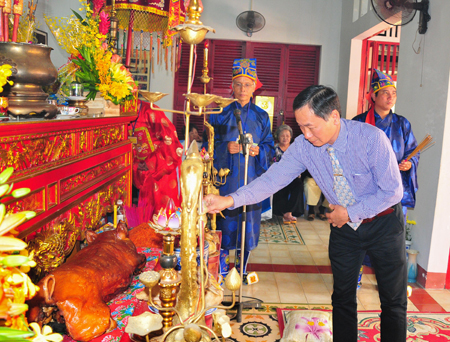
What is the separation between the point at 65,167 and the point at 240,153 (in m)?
1.65

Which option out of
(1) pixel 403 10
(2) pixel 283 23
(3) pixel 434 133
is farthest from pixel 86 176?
Result: (2) pixel 283 23

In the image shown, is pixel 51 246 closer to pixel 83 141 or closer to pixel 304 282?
pixel 83 141

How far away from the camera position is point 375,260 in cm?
198

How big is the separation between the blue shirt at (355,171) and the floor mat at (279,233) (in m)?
2.80

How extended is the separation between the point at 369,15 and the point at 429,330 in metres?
3.92

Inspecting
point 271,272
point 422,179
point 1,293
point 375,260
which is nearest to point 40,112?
point 1,293

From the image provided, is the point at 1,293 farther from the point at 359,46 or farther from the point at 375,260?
the point at 359,46

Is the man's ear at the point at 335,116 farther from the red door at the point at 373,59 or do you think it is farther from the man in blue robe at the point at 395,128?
the red door at the point at 373,59

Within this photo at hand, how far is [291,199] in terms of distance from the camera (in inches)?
206

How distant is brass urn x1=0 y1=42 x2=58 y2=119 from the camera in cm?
153

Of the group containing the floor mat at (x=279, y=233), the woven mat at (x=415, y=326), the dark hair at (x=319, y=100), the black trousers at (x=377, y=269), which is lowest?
the floor mat at (x=279, y=233)

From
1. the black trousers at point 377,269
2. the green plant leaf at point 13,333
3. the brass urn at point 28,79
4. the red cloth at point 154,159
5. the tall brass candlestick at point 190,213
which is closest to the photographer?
the green plant leaf at point 13,333

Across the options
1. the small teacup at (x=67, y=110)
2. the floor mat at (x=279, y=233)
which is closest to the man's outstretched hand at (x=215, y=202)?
the small teacup at (x=67, y=110)

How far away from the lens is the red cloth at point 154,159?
130 inches
